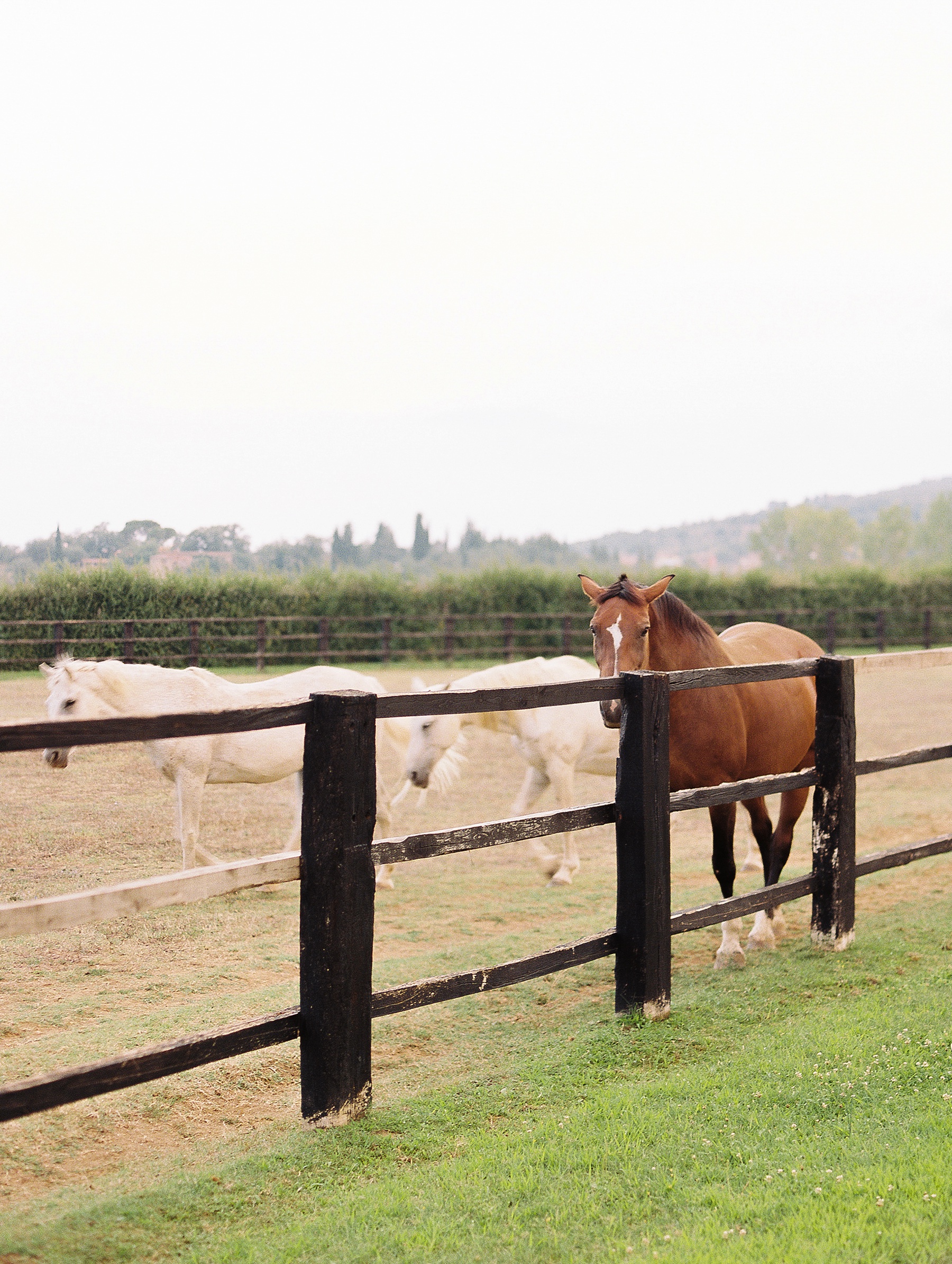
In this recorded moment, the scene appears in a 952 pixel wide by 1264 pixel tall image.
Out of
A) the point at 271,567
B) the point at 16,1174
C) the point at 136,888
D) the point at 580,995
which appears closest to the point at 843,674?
the point at 580,995

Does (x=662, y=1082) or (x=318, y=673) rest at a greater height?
(x=318, y=673)

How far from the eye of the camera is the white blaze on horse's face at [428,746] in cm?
734

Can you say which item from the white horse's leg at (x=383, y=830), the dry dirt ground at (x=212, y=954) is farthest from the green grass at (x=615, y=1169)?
the white horse's leg at (x=383, y=830)

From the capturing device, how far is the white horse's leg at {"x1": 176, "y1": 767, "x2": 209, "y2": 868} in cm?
603

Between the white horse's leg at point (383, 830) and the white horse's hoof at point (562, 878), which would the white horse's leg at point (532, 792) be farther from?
the white horse's leg at point (383, 830)

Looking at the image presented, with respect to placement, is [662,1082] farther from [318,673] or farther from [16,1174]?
[318,673]

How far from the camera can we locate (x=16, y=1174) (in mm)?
2742

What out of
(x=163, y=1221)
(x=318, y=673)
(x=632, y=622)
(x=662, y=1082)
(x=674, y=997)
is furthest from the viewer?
(x=318, y=673)

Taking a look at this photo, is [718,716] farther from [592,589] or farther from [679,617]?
[592,589]

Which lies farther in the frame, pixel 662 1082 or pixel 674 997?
pixel 674 997

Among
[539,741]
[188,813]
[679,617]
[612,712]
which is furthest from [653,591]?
[188,813]

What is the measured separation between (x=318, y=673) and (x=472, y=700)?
13.4 feet

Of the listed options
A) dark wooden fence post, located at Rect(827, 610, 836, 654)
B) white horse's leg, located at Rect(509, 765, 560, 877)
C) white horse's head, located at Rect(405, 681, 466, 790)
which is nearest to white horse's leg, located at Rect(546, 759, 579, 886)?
white horse's leg, located at Rect(509, 765, 560, 877)

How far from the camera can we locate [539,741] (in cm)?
778
